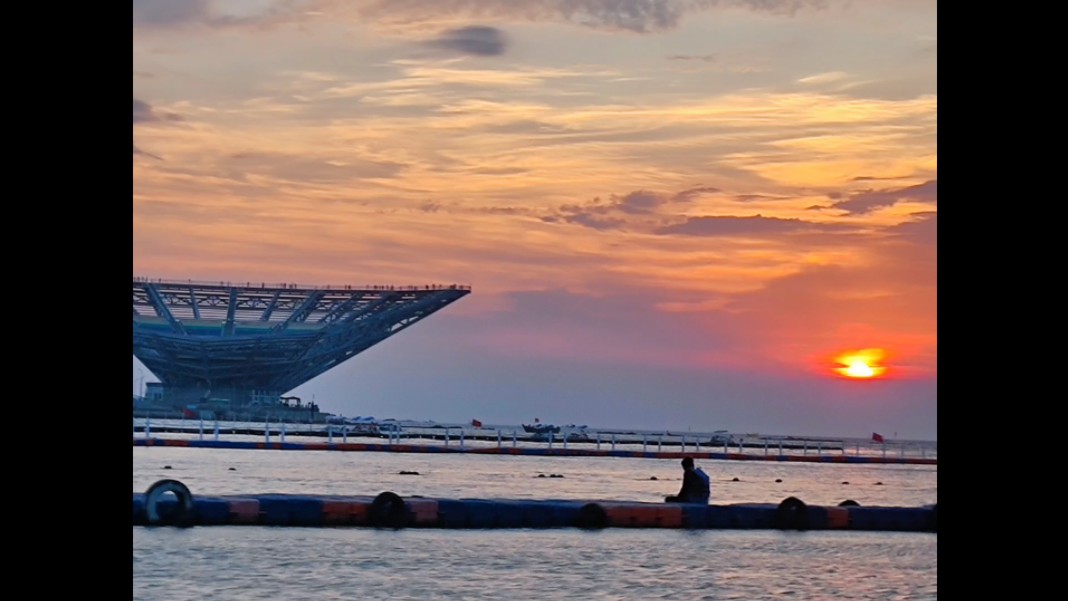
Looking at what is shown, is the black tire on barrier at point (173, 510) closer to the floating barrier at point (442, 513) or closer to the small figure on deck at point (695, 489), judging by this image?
the floating barrier at point (442, 513)

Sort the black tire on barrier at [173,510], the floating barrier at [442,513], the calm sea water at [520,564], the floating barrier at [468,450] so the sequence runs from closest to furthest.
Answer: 1. the calm sea water at [520,564]
2. the black tire on barrier at [173,510]
3. the floating barrier at [442,513]
4. the floating barrier at [468,450]

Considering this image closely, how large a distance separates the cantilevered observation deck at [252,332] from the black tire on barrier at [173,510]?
54857 millimetres

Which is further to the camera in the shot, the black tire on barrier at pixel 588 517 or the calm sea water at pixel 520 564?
the black tire on barrier at pixel 588 517

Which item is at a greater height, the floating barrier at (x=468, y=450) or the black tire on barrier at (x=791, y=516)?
the black tire on barrier at (x=791, y=516)

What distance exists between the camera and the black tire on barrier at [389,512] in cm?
1416

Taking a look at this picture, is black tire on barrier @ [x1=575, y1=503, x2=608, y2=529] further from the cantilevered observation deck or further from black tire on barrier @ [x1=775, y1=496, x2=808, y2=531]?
the cantilevered observation deck

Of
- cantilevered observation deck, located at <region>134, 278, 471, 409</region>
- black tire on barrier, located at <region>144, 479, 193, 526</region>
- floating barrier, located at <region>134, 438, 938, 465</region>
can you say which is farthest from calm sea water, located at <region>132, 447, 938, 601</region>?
cantilevered observation deck, located at <region>134, 278, 471, 409</region>

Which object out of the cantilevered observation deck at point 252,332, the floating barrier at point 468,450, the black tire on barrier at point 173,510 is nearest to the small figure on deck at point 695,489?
the black tire on barrier at point 173,510

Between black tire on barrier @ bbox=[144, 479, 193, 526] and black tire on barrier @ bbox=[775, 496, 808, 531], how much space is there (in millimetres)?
6220
